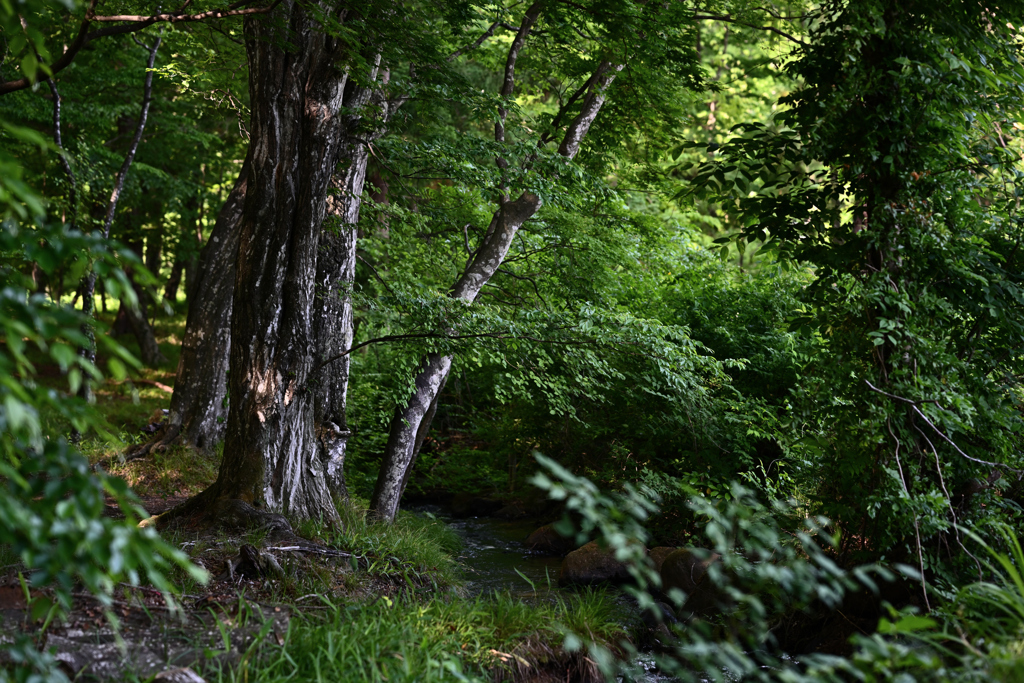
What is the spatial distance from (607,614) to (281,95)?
4316 millimetres

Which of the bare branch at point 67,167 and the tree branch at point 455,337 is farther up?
the bare branch at point 67,167

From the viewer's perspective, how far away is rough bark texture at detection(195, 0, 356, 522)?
15.8 feet

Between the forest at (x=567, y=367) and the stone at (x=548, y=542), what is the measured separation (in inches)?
→ 7.0

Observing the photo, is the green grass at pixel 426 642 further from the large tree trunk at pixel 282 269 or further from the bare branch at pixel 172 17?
the bare branch at pixel 172 17

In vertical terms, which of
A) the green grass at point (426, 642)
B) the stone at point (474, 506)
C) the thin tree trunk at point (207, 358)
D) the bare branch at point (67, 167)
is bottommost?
the stone at point (474, 506)

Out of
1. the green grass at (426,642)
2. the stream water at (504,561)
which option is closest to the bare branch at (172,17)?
the green grass at (426,642)

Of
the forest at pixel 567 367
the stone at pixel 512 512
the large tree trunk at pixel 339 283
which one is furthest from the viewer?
the stone at pixel 512 512

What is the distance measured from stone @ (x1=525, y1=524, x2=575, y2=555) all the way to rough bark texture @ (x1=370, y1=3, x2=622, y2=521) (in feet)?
6.93

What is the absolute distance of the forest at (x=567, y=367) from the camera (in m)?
2.02

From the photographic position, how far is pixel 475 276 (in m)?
6.74

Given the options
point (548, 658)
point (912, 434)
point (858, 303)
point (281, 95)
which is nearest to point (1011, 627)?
point (912, 434)

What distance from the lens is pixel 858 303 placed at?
3879 mm

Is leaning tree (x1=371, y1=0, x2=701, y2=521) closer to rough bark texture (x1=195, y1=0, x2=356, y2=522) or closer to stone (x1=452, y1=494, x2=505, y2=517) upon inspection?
rough bark texture (x1=195, y1=0, x2=356, y2=522)

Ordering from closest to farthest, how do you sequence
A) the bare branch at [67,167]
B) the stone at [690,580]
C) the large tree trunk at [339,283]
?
the large tree trunk at [339,283], the stone at [690,580], the bare branch at [67,167]
